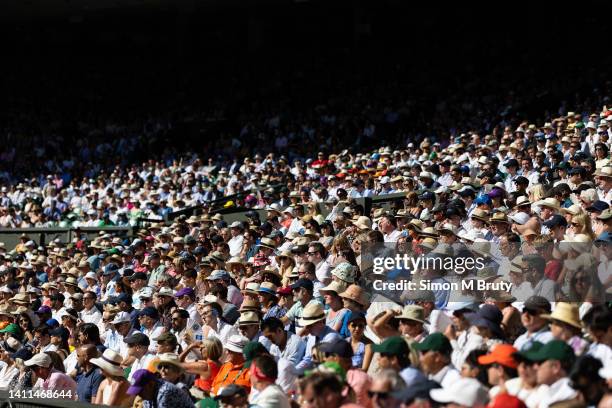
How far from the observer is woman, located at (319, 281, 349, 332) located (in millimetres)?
10352

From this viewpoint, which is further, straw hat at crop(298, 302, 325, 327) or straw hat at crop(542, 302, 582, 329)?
straw hat at crop(298, 302, 325, 327)

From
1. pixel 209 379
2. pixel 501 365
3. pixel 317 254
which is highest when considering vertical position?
→ pixel 317 254

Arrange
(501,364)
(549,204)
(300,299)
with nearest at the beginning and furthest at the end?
(501,364) → (300,299) → (549,204)

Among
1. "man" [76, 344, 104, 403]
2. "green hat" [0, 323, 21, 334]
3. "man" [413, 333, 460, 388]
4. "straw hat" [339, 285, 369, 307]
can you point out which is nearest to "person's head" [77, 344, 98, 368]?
"man" [76, 344, 104, 403]

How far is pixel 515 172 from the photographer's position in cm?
1728

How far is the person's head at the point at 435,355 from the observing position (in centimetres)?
805

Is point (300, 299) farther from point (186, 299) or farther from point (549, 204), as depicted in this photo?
point (549, 204)

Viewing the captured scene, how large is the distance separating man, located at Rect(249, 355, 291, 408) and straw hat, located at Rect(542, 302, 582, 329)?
2.07 m

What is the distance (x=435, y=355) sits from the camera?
26.5ft

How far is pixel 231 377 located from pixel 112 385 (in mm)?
1273

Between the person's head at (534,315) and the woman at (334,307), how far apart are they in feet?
7.41

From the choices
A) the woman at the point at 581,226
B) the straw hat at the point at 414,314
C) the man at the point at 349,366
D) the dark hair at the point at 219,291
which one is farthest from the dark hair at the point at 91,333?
the woman at the point at 581,226

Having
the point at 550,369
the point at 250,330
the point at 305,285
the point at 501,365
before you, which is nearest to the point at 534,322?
the point at 501,365

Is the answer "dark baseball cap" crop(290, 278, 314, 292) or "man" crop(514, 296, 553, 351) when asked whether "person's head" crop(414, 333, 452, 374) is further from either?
"dark baseball cap" crop(290, 278, 314, 292)
